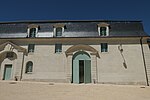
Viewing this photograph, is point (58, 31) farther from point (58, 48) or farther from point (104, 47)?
point (104, 47)

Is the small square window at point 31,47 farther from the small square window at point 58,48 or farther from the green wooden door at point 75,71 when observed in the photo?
the green wooden door at point 75,71

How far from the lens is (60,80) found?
17922 mm

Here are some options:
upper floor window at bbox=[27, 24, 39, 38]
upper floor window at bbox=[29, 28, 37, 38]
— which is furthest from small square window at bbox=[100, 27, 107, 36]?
upper floor window at bbox=[29, 28, 37, 38]

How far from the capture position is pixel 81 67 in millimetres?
18453

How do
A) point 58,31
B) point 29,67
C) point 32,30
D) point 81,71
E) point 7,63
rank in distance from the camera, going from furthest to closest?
point 32,30, point 58,31, point 7,63, point 29,67, point 81,71

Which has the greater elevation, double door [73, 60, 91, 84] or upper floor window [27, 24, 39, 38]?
upper floor window [27, 24, 39, 38]

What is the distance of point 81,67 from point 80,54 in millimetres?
1374

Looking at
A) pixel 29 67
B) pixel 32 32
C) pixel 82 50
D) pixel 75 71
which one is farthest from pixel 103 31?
pixel 29 67

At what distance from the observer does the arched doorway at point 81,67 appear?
18.0 meters

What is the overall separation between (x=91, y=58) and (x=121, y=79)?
3.54 meters

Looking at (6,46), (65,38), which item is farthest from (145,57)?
(6,46)

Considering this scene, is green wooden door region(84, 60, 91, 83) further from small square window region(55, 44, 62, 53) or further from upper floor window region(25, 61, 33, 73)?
upper floor window region(25, 61, 33, 73)

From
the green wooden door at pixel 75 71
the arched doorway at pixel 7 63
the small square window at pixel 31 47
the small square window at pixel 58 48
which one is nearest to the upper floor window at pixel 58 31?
the small square window at pixel 58 48

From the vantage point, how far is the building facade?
58.5ft
